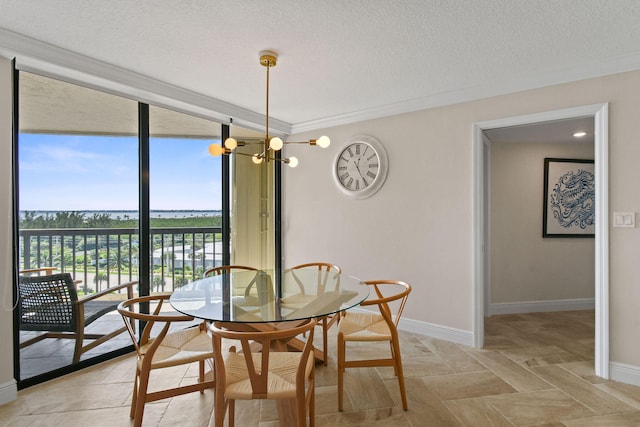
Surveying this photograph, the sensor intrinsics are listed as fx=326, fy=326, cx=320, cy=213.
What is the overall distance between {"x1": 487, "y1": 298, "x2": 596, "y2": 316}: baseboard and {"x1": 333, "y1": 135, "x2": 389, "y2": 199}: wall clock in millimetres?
2212

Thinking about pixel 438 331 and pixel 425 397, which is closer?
pixel 425 397

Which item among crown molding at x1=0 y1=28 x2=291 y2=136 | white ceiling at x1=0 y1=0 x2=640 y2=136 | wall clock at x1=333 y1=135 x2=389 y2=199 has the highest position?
white ceiling at x1=0 y1=0 x2=640 y2=136

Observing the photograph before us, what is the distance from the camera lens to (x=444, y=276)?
10.6 ft

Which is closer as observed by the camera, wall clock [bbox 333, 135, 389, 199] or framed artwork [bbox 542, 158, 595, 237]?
wall clock [bbox 333, 135, 389, 199]

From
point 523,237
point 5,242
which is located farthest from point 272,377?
point 523,237

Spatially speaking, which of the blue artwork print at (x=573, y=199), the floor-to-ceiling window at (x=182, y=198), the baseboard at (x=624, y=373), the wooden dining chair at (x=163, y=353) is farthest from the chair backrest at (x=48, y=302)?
the blue artwork print at (x=573, y=199)

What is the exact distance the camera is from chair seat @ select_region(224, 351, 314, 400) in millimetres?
1509

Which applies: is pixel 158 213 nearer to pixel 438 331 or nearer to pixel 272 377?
pixel 272 377

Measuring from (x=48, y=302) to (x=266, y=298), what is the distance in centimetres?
172

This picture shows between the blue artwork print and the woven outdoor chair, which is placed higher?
the blue artwork print

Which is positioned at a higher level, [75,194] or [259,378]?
[75,194]

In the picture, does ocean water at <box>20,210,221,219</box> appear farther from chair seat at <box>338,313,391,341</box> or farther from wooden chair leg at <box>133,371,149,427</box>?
chair seat at <box>338,313,391,341</box>

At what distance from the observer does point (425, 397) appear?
2.22 metres

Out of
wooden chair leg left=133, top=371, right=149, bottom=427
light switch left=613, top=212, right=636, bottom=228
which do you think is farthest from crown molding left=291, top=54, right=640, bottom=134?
wooden chair leg left=133, top=371, right=149, bottom=427
